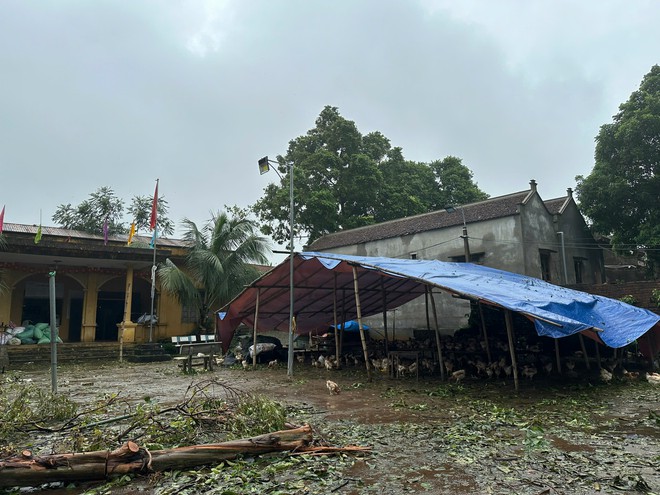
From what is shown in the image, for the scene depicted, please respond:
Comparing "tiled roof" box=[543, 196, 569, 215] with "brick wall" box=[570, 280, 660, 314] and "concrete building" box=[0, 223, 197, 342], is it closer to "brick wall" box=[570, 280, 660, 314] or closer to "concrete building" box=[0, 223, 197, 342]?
"brick wall" box=[570, 280, 660, 314]

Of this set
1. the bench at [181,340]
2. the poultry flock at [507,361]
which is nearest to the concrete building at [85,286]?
the bench at [181,340]

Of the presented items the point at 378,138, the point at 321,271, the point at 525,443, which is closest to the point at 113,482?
the point at 525,443

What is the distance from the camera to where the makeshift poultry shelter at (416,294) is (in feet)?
30.5

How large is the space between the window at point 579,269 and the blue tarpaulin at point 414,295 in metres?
8.12

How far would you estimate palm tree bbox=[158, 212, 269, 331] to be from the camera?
66.5 ft

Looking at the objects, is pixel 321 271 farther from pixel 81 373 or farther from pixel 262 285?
pixel 81 373

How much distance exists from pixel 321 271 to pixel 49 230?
17.6 m

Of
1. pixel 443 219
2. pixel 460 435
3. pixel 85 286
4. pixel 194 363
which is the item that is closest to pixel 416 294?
pixel 443 219

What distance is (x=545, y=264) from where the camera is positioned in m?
18.6

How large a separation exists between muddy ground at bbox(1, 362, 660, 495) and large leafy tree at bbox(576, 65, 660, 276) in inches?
451

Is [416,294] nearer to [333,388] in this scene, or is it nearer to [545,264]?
[545,264]

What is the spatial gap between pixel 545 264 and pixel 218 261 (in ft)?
46.1

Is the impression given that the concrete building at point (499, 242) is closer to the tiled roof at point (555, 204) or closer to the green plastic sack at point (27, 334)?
the tiled roof at point (555, 204)

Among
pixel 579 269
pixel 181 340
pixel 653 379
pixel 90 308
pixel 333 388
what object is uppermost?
pixel 579 269
